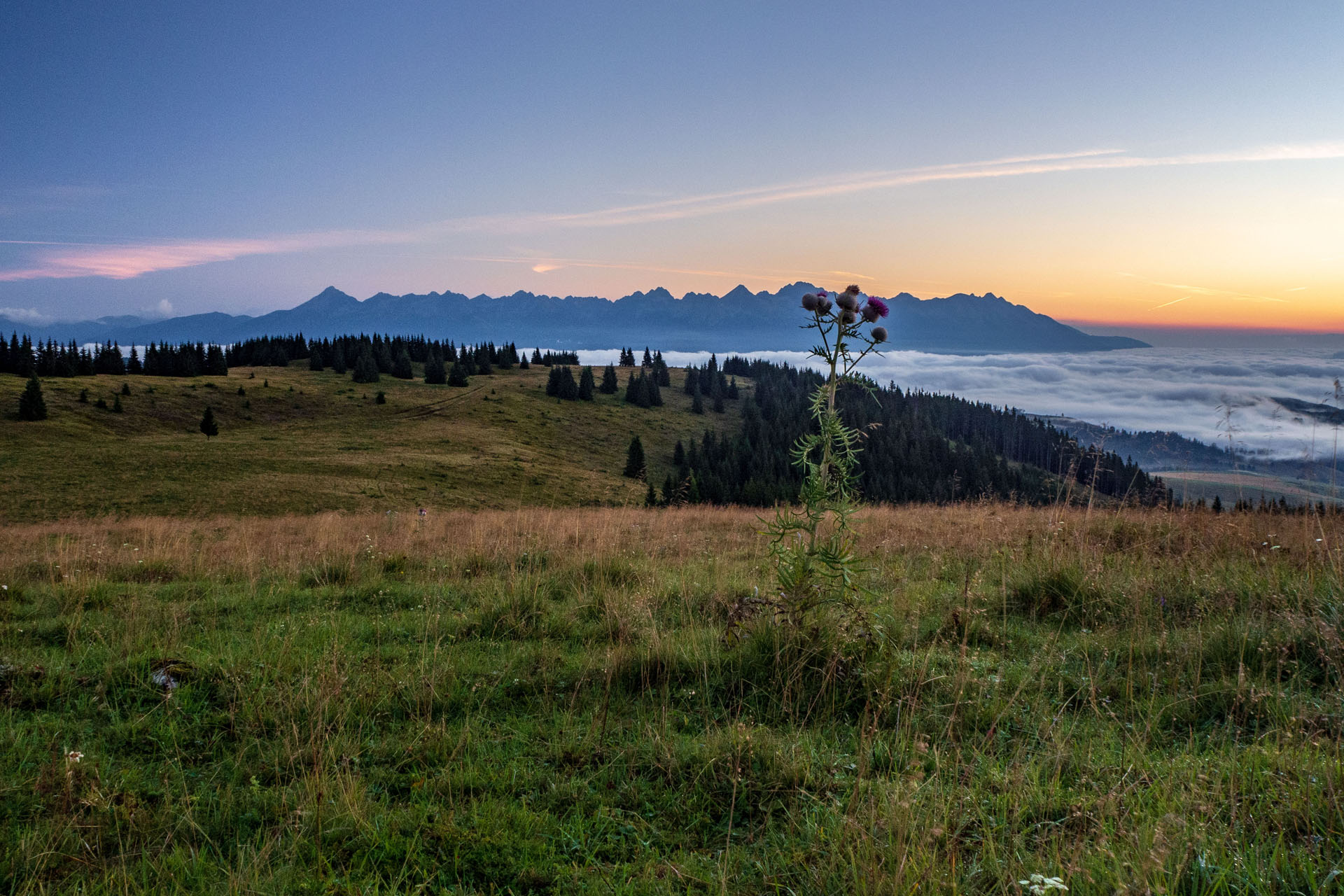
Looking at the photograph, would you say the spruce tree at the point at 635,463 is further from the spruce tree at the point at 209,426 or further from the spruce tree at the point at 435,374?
the spruce tree at the point at 435,374

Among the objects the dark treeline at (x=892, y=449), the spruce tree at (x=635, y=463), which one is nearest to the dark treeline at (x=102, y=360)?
the spruce tree at (x=635, y=463)

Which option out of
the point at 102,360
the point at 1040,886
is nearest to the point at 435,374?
the point at 102,360

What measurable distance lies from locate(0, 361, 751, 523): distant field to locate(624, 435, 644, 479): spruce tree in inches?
86.5

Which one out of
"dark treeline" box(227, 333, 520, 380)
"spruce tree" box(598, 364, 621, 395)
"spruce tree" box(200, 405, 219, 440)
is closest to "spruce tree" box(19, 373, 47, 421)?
"spruce tree" box(200, 405, 219, 440)

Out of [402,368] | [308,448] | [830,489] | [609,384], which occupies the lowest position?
[308,448]

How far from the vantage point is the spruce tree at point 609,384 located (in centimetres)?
15325

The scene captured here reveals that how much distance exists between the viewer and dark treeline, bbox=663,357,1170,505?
4003 inches

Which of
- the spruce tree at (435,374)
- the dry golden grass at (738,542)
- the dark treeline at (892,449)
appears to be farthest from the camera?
the spruce tree at (435,374)

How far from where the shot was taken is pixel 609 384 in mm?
155125

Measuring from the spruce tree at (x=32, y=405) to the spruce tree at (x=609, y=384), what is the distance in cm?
10000

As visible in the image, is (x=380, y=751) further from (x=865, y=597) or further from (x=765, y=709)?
(x=865, y=597)

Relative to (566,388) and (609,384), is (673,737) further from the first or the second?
(609,384)

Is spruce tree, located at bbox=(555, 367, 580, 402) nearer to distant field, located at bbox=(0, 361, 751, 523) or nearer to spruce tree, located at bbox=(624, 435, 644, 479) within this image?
distant field, located at bbox=(0, 361, 751, 523)

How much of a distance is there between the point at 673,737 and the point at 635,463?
93.9m
